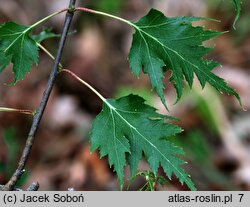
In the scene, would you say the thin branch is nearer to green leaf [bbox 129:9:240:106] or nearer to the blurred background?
green leaf [bbox 129:9:240:106]

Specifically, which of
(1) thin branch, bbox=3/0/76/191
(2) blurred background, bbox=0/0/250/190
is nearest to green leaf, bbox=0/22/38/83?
(1) thin branch, bbox=3/0/76/191

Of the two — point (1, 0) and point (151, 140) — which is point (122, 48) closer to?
point (1, 0)

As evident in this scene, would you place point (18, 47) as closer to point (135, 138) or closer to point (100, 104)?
point (135, 138)

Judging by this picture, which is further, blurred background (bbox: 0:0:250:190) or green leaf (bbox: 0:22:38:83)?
blurred background (bbox: 0:0:250:190)

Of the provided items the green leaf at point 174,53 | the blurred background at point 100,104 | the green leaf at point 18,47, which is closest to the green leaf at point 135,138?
the green leaf at point 174,53

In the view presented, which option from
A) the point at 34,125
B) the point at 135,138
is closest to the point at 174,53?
the point at 135,138
